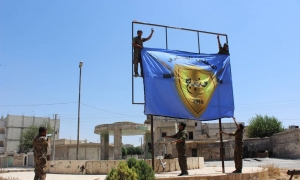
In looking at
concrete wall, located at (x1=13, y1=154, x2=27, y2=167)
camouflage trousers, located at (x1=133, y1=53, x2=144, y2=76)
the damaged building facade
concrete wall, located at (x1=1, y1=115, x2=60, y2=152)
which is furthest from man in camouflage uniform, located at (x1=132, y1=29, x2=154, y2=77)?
concrete wall, located at (x1=1, y1=115, x2=60, y2=152)

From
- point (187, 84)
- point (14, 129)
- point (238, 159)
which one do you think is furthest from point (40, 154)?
point (14, 129)

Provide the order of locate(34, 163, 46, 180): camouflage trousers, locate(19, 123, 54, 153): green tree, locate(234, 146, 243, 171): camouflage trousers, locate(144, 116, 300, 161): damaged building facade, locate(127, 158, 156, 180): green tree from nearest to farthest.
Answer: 1. locate(127, 158, 156, 180): green tree
2. locate(34, 163, 46, 180): camouflage trousers
3. locate(234, 146, 243, 171): camouflage trousers
4. locate(144, 116, 300, 161): damaged building facade
5. locate(19, 123, 54, 153): green tree

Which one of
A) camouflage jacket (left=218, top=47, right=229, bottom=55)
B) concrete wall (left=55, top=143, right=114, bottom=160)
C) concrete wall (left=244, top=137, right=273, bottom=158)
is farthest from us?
concrete wall (left=55, top=143, right=114, bottom=160)

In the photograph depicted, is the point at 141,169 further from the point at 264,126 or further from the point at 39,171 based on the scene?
the point at 264,126

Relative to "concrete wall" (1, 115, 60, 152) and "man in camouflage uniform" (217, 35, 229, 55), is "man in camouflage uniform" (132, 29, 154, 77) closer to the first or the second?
"man in camouflage uniform" (217, 35, 229, 55)

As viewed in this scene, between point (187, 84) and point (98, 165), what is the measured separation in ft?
18.5

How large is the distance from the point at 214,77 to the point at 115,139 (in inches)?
660

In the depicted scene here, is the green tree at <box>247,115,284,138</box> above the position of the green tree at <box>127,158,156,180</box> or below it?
above

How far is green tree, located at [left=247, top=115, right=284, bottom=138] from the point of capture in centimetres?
4778

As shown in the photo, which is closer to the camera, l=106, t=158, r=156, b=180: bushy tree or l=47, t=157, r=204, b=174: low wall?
l=106, t=158, r=156, b=180: bushy tree

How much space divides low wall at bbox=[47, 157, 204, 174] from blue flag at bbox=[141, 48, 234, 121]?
8.38 feet

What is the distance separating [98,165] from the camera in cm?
1315

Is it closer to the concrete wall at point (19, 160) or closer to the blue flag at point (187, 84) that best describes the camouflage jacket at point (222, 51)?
the blue flag at point (187, 84)

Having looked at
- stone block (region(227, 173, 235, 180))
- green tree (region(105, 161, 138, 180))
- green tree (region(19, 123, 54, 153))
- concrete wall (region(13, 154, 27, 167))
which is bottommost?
concrete wall (region(13, 154, 27, 167))
